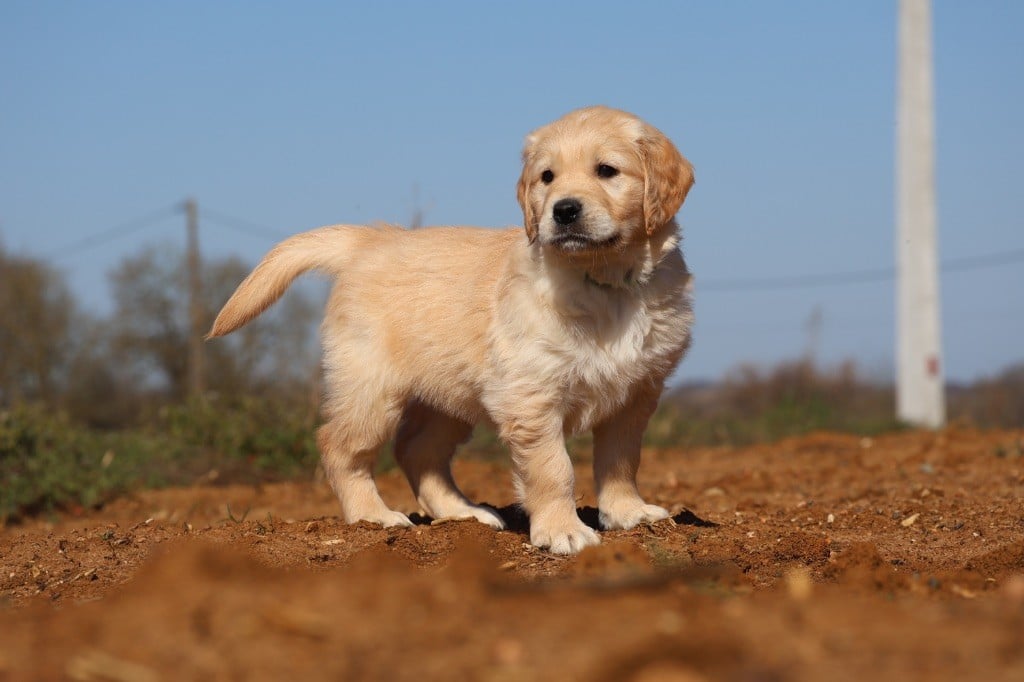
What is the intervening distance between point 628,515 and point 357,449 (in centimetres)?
139

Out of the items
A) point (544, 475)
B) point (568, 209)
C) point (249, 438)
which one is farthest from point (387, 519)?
point (249, 438)

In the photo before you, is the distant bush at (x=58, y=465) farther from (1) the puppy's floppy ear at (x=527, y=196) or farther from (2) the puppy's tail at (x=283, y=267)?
(1) the puppy's floppy ear at (x=527, y=196)

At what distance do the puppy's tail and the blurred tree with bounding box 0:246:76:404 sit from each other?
21051 mm

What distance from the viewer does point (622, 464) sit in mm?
5297

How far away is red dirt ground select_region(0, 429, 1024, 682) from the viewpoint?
84.4 inches

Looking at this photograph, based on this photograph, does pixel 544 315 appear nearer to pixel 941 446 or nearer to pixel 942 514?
pixel 942 514

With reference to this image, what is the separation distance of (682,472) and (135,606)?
7444 mm

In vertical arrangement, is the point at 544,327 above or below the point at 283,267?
below

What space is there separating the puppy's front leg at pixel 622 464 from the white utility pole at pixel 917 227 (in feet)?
35.7

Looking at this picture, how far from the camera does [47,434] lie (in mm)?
9836

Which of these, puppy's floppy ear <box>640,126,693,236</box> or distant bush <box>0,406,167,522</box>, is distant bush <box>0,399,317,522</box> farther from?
puppy's floppy ear <box>640,126,693,236</box>

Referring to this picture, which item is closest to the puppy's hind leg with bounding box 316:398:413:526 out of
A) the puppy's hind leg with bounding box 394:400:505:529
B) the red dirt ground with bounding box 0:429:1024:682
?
the puppy's hind leg with bounding box 394:400:505:529

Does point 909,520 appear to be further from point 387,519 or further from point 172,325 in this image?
point 172,325

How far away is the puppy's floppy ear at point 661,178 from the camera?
15.9 feet
